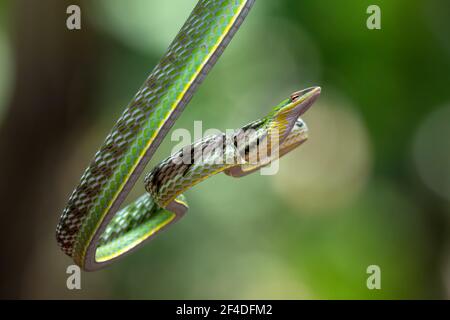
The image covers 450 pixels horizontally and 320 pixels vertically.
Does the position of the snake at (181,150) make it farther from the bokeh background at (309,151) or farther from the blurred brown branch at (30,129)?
the bokeh background at (309,151)

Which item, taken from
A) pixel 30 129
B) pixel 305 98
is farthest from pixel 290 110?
pixel 30 129

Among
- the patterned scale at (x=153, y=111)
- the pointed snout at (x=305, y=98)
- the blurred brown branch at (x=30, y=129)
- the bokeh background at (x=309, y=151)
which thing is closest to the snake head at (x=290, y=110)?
the pointed snout at (x=305, y=98)

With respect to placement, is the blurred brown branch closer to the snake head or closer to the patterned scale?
the patterned scale

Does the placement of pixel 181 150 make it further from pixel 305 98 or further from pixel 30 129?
pixel 30 129

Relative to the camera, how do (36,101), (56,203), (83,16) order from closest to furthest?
1. (36,101)
2. (56,203)
3. (83,16)

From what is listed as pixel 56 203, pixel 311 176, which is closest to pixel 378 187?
pixel 311 176

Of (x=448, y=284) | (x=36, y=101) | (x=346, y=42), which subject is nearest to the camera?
(x=36, y=101)

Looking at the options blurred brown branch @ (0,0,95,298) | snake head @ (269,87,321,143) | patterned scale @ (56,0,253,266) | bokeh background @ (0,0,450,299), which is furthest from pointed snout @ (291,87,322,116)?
bokeh background @ (0,0,450,299)

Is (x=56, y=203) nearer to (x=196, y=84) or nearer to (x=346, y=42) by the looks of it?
(x=196, y=84)
